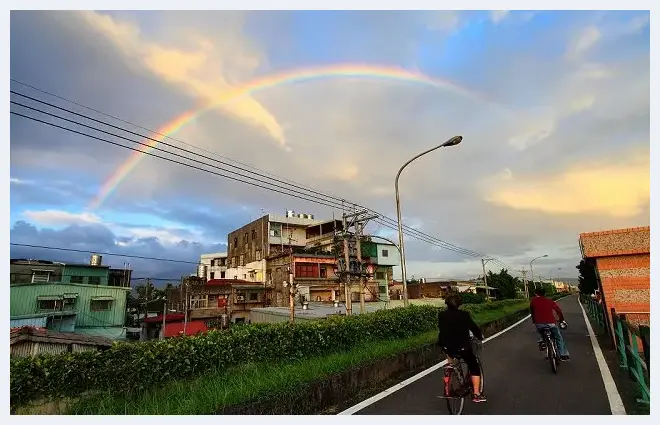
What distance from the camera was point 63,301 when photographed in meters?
28.7

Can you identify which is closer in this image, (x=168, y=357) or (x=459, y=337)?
(x=459, y=337)

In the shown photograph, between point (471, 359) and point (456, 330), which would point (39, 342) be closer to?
point (456, 330)

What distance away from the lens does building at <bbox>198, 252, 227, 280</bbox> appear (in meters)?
61.8

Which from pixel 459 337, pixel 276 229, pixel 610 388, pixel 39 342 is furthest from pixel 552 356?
pixel 276 229

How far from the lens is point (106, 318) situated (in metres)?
31.2

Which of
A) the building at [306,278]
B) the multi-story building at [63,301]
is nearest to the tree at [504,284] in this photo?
the building at [306,278]

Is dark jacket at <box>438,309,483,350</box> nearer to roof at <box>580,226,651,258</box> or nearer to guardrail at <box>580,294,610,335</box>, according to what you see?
roof at <box>580,226,651,258</box>

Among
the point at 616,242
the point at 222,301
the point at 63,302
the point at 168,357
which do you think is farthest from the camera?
the point at 222,301

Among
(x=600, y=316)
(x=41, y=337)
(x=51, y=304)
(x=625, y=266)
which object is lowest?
(x=41, y=337)

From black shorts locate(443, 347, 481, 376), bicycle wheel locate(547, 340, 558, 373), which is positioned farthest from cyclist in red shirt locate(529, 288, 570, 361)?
black shorts locate(443, 347, 481, 376)

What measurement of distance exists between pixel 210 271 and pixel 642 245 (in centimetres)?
6230

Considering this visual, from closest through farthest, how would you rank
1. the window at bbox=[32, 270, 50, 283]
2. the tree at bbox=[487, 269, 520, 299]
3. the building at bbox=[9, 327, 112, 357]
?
1. the building at bbox=[9, 327, 112, 357]
2. the window at bbox=[32, 270, 50, 283]
3. the tree at bbox=[487, 269, 520, 299]

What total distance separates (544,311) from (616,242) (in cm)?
296

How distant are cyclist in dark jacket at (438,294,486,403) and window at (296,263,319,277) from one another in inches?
1513
